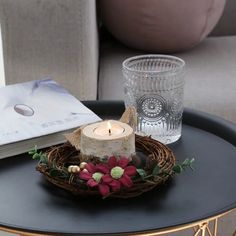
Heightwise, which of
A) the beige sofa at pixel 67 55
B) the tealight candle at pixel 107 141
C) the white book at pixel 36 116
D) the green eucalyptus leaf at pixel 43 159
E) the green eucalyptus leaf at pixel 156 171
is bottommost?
the beige sofa at pixel 67 55

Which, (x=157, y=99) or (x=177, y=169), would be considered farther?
(x=157, y=99)

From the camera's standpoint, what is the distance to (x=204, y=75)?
1.32 m

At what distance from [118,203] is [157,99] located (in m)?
0.23

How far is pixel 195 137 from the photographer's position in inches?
35.2

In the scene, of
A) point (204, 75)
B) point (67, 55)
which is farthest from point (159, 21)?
point (67, 55)

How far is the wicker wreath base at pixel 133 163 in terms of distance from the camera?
0.70 m

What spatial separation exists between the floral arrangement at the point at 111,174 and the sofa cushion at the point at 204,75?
0.46 metres

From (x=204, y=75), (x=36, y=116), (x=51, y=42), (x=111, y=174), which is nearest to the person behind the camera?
(x=111, y=174)

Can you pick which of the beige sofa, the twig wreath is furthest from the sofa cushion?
the twig wreath

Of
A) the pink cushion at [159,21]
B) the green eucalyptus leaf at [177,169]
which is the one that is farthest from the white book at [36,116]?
the pink cushion at [159,21]

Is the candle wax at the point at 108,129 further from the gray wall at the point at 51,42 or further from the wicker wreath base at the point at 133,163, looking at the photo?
the gray wall at the point at 51,42

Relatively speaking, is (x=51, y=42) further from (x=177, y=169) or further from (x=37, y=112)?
(x=177, y=169)

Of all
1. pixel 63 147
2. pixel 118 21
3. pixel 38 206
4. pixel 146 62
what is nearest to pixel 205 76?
pixel 118 21

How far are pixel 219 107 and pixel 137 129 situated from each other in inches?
13.8
